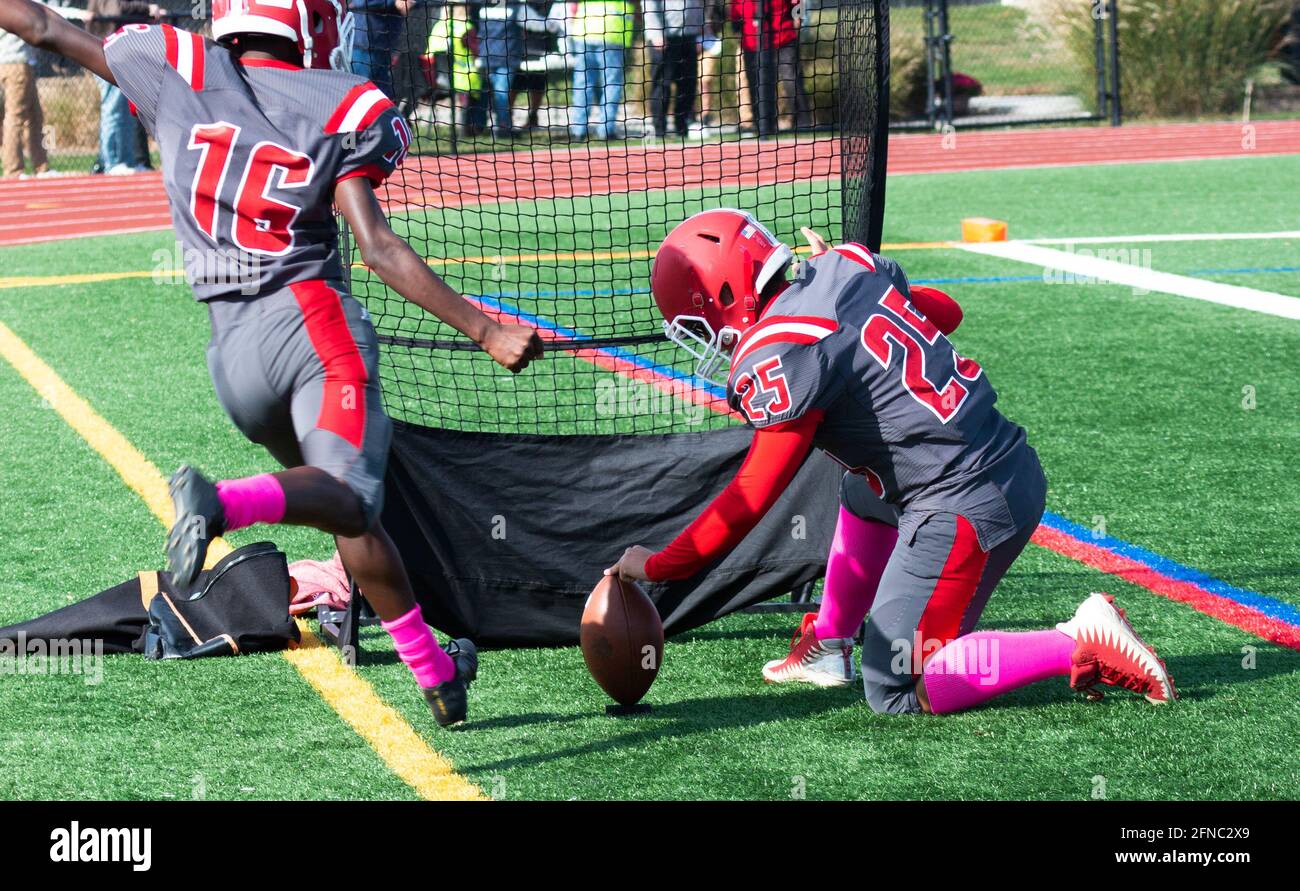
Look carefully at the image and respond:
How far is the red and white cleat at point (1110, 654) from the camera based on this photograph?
154 inches

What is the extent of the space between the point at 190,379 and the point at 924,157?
40.1 ft

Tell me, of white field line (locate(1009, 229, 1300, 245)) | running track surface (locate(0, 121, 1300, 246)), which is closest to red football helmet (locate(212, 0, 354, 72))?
running track surface (locate(0, 121, 1300, 246))

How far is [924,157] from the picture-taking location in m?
18.5

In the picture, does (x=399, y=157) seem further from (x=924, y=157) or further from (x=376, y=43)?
(x=924, y=157)

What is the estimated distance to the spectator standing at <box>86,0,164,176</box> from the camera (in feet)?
50.6

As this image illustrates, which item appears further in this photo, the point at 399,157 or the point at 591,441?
the point at 591,441

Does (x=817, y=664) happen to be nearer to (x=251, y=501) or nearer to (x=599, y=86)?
(x=251, y=501)

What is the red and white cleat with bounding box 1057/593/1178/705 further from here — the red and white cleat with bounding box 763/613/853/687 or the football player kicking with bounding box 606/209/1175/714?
the red and white cleat with bounding box 763/613/853/687

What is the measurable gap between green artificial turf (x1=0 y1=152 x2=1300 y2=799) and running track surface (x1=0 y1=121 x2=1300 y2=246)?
146 inches

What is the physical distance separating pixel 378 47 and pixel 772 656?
2081 mm

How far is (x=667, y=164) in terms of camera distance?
14.4m

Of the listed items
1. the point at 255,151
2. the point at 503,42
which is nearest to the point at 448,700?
the point at 255,151

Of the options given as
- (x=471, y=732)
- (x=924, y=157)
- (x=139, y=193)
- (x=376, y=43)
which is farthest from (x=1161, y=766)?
(x=924, y=157)

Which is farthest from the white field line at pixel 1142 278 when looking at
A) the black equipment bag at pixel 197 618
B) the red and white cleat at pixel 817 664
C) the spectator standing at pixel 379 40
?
the black equipment bag at pixel 197 618
